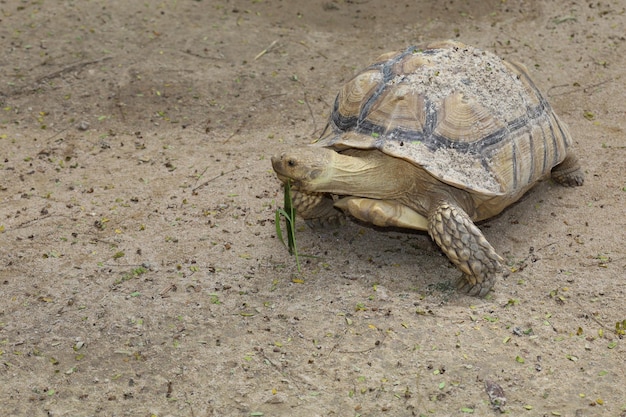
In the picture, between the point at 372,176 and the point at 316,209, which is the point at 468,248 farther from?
the point at 316,209

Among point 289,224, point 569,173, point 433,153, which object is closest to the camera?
point 433,153

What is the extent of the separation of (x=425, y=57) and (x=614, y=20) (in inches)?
170

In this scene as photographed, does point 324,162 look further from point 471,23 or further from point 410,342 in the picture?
point 471,23

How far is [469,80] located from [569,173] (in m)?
1.36

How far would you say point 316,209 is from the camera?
5062 millimetres

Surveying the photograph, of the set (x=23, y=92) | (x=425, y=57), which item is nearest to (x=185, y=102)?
(x=23, y=92)

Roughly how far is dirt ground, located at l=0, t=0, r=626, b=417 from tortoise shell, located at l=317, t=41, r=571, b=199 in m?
0.59

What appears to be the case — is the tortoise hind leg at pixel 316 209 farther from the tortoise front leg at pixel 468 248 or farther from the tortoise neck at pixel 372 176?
the tortoise front leg at pixel 468 248

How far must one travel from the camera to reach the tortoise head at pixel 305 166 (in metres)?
4.34

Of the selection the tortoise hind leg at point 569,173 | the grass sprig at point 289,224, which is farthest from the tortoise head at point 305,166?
the tortoise hind leg at point 569,173

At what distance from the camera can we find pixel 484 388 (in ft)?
11.9

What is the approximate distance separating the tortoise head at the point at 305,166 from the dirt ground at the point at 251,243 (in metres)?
0.61

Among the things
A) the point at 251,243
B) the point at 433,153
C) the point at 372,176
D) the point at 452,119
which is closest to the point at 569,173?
the point at 452,119

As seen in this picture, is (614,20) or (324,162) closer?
(324,162)
